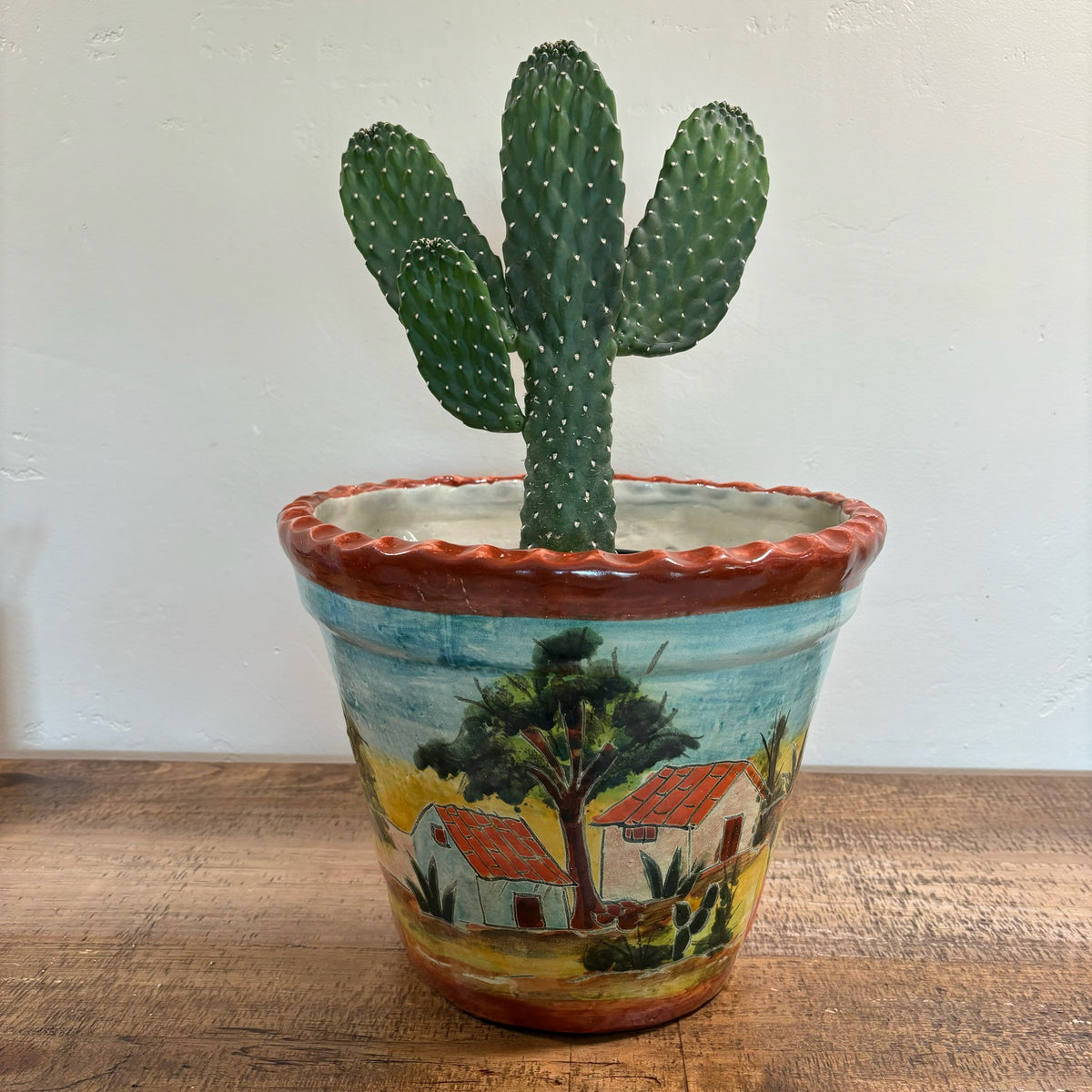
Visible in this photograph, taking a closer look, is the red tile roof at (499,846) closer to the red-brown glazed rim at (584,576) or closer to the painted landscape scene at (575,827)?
the painted landscape scene at (575,827)

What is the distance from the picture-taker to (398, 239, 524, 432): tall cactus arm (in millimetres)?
583

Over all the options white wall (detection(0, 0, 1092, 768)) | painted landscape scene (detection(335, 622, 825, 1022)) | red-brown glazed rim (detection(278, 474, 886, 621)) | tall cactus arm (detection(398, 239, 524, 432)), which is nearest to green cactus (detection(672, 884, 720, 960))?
painted landscape scene (detection(335, 622, 825, 1022))

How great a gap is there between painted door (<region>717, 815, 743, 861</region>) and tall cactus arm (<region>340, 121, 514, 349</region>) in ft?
1.26

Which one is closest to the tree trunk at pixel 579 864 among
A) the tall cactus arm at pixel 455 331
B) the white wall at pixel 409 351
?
the tall cactus arm at pixel 455 331

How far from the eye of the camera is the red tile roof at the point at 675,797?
0.54m

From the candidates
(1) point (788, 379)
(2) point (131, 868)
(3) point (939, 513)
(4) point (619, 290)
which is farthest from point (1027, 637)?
(2) point (131, 868)

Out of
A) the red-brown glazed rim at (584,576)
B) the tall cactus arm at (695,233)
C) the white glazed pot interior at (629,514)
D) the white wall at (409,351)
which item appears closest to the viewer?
the red-brown glazed rim at (584,576)

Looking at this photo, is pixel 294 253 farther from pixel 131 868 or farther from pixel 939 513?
pixel 939 513

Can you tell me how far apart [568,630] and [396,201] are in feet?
1.19

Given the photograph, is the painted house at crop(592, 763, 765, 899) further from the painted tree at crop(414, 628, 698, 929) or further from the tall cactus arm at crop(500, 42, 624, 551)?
the tall cactus arm at crop(500, 42, 624, 551)

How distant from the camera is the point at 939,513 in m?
1.04

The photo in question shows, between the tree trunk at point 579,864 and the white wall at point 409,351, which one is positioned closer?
the tree trunk at point 579,864

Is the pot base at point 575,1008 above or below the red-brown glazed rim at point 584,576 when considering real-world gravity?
below

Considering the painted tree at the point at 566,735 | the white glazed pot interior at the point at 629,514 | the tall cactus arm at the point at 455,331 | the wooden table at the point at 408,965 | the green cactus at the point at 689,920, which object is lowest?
the wooden table at the point at 408,965
